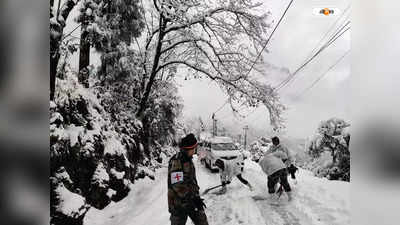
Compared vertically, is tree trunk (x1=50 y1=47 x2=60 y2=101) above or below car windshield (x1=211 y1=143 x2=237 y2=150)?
above

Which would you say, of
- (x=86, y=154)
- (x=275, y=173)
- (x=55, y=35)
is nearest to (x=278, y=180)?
(x=275, y=173)

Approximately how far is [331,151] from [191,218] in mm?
1102

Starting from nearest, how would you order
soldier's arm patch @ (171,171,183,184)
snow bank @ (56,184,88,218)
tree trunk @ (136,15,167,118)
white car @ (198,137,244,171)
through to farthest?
soldier's arm patch @ (171,171,183,184), snow bank @ (56,184,88,218), white car @ (198,137,244,171), tree trunk @ (136,15,167,118)

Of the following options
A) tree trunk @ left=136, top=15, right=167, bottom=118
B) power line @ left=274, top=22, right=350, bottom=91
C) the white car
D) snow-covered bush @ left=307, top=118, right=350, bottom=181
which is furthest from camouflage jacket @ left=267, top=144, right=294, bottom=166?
tree trunk @ left=136, top=15, right=167, bottom=118

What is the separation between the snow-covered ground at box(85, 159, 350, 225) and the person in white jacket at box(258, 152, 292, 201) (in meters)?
0.04

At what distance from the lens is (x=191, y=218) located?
1606 millimetres

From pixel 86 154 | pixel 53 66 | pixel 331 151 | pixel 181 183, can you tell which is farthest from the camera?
pixel 331 151

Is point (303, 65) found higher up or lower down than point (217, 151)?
higher up

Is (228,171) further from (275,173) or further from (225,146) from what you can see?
(275,173)

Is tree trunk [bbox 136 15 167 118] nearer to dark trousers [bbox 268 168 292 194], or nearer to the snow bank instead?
the snow bank

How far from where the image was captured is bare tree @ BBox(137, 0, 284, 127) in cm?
185

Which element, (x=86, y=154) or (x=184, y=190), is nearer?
(x=184, y=190)

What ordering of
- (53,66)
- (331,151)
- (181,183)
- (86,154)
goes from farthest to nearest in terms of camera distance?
(331,151) < (86,154) < (53,66) < (181,183)
